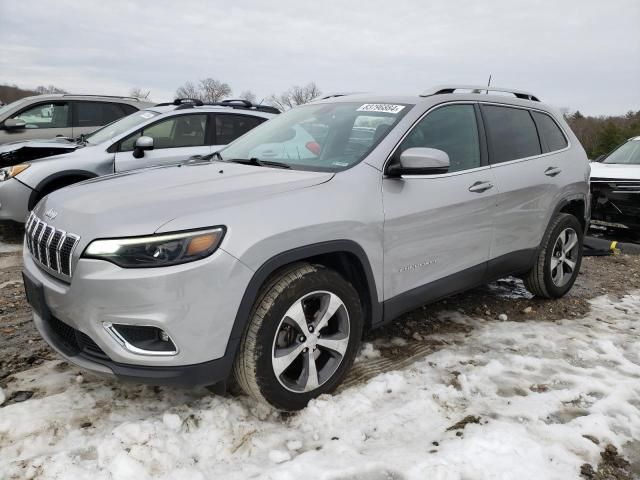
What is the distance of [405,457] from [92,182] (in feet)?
7.26

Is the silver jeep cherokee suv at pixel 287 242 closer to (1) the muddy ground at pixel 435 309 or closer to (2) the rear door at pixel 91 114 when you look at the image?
(1) the muddy ground at pixel 435 309

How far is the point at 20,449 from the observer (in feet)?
7.36

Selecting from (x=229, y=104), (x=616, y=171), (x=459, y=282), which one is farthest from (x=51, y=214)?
(x=616, y=171)

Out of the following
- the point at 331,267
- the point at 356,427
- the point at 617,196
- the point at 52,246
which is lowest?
the point at 356,427

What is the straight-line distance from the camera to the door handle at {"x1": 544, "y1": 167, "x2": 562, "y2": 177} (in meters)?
4.14

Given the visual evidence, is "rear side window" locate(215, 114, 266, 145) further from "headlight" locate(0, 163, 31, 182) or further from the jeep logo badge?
the jeep logo badge

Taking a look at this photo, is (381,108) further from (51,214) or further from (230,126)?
(230,126)

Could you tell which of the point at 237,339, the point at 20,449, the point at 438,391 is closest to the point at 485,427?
the point at 438,391

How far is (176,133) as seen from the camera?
20.9 ft

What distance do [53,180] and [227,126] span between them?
2.20 metres

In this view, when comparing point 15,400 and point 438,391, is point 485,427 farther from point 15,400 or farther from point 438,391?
point 15,400

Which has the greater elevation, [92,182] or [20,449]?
[92,182]

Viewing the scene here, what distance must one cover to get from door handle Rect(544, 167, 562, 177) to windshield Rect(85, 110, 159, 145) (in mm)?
4650

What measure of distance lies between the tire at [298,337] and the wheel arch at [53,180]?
4235 millimetres
